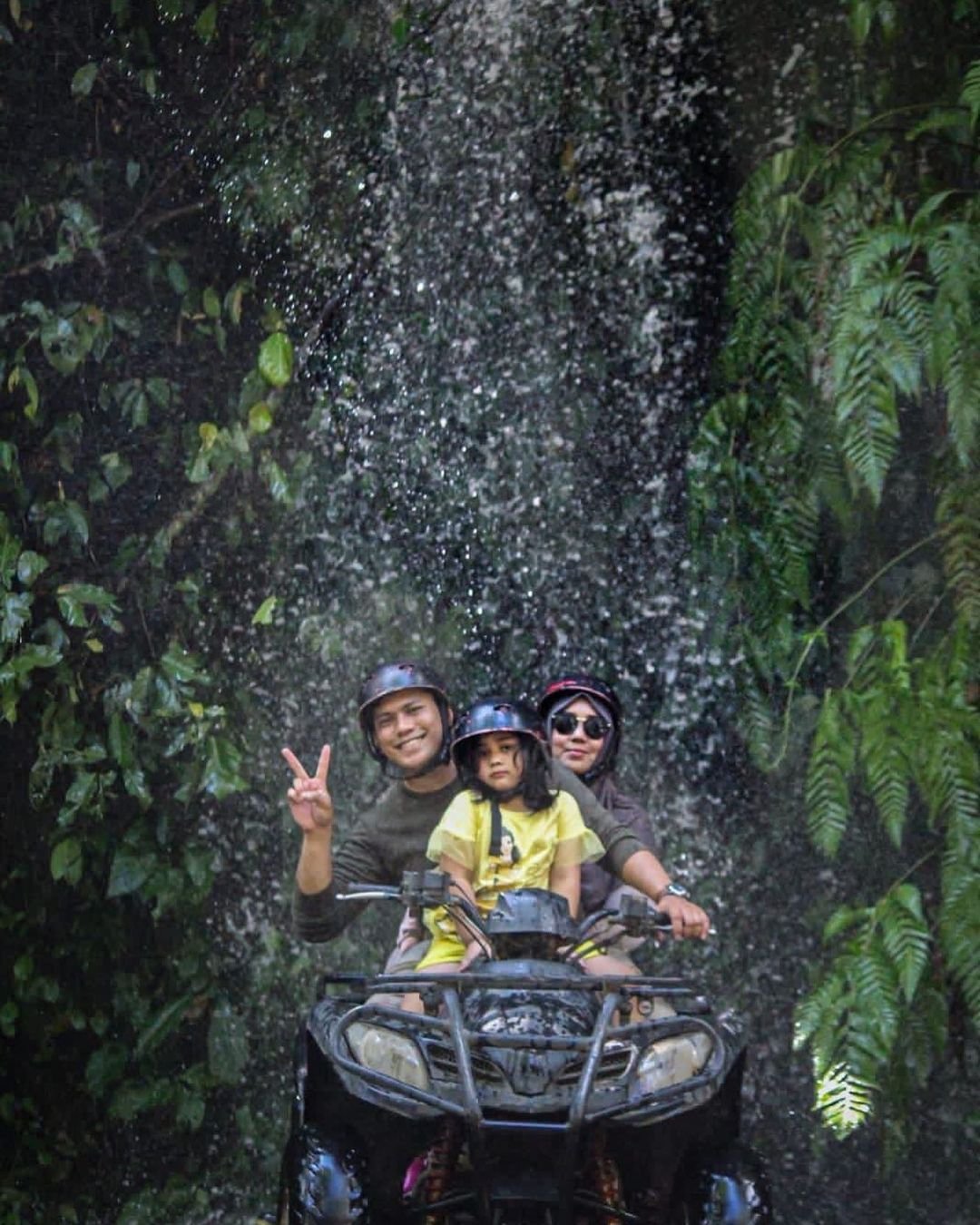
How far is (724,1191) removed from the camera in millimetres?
3459

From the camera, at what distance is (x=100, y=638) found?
20.9 ft

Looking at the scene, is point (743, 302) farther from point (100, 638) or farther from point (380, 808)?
point (100, 638)

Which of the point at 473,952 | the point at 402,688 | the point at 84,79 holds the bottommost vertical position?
the point at 473,952

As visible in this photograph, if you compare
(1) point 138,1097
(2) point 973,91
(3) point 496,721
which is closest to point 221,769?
(1) point 138,1097

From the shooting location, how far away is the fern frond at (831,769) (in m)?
4.86

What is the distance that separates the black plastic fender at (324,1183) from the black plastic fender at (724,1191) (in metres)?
0.57

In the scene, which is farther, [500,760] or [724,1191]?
[500,760]

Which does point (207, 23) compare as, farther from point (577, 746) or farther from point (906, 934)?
point (906, 934)

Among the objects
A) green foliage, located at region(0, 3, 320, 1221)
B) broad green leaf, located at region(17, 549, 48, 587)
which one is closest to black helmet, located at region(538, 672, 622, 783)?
green foliage, located at region(0, 3, 320, 1221)

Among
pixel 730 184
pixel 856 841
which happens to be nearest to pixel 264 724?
pixel 856 841

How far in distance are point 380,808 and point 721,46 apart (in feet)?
11.0

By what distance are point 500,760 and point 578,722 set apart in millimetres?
930

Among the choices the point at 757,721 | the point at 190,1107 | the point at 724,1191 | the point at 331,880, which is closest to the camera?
the point at 724,1191

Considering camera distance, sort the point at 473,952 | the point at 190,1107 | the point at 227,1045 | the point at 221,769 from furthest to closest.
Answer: the point at 190,1107 < the point at 227,1045 < the point at 221,769 < the point at 473,952
